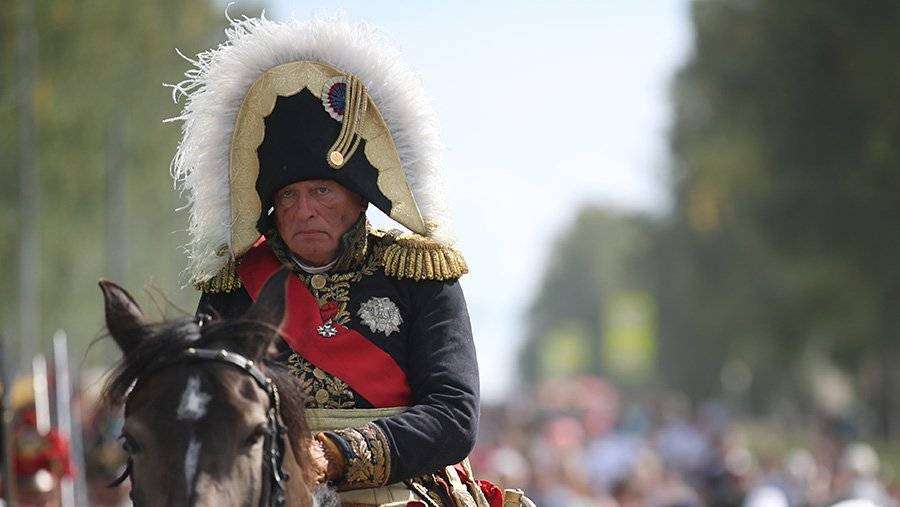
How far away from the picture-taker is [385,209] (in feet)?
20.7

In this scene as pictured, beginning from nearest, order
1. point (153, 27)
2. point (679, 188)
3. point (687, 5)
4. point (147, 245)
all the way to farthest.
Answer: point (153, 27)
point (147, 245)
point (687, 5)
point (679, 188)

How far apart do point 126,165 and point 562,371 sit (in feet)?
130

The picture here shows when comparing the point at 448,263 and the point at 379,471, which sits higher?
the point at 448,263

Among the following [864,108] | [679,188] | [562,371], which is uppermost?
[864,108]

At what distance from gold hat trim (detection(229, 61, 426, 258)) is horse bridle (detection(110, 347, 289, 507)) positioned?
4.22ft

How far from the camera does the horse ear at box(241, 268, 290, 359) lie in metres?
5.18

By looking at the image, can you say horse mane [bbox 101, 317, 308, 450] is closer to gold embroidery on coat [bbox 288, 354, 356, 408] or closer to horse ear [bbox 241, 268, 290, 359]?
horse ear [bbox 241, 268, 290, 359]

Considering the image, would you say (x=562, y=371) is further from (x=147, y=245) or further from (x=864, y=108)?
(x=864, y=108)

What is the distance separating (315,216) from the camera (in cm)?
619

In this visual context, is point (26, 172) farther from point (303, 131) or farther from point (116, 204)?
point (303, 131)

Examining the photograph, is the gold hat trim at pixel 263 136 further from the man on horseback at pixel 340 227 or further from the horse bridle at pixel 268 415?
the horse bridle at pixel 268 415

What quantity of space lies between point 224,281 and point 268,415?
50.8 inches

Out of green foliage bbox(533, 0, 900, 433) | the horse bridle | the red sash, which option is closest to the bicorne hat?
the red sash

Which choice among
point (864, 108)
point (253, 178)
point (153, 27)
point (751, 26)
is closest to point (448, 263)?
point (253, 178)
